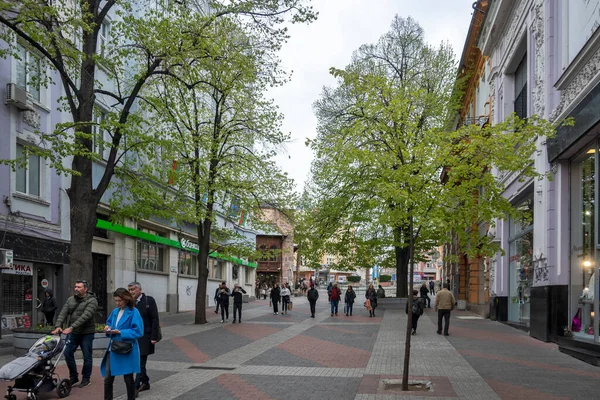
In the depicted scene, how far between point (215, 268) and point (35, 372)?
30454mm

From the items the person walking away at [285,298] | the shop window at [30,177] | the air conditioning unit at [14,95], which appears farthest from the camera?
the person walking away at [285,298]

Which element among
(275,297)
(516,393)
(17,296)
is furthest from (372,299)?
(516,393)

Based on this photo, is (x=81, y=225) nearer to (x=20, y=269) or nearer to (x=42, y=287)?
(x=20, y=269)

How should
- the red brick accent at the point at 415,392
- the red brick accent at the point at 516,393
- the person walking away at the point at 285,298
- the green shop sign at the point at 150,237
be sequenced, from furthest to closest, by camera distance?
the person walking away at the point at 285,298 < the green shop sign at the point at 150,237 < the red brick accent at the point at 415,392 < the red brick accent at the point at 516,393

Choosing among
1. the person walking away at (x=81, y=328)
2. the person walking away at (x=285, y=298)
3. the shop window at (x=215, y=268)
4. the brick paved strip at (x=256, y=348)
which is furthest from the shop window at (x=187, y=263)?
the person walking away at (x=81, y=328)

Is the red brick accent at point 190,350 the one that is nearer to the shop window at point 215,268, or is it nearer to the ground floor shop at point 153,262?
the ground floor shop at point 153,262

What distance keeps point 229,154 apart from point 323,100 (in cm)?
1159

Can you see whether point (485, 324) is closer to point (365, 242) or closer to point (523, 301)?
point (523, 301)

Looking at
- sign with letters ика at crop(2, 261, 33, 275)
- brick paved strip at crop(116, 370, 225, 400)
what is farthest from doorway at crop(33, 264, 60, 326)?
brick paved strip at crop(116, 370, 225, 400)

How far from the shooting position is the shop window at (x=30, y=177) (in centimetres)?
1689

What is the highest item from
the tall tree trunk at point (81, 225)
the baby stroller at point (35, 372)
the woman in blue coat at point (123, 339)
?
the tall tree trunk at point (81, 225)

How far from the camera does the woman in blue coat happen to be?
7.43 m

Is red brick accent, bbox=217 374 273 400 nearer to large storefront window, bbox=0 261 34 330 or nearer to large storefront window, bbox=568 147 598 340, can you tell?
large storefront window, bbox=568 147 598 340

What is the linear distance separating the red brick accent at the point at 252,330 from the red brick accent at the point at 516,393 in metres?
9.28
